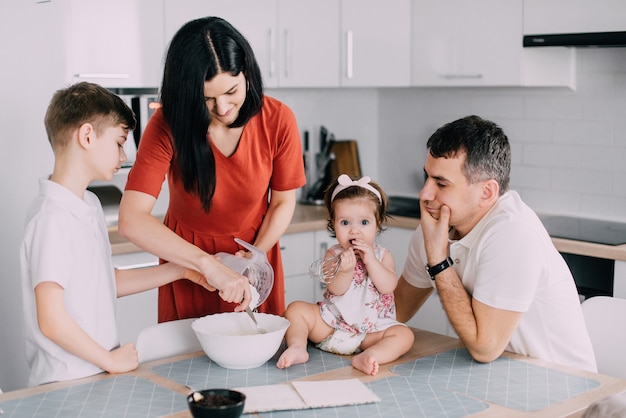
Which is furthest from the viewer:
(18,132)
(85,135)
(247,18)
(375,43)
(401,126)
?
(401,126)

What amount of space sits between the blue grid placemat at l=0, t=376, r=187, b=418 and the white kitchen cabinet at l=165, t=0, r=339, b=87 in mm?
2026

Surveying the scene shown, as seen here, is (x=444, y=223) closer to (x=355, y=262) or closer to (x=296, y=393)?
(x=355, y=262)

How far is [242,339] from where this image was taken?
187 cm

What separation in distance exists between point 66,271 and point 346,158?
2.72 metres

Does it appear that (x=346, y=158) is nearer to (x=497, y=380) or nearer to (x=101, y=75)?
(x=101, y=75)

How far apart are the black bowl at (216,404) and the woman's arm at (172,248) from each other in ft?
1.79

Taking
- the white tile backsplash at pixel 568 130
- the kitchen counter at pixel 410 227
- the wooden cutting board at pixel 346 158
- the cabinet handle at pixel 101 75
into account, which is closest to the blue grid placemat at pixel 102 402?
the kitchen counter at pixel 410 227

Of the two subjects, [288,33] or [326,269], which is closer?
[326,269]

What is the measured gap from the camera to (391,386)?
181cm

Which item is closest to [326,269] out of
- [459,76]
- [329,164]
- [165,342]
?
[165,342]

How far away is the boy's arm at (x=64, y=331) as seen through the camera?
1859 mm

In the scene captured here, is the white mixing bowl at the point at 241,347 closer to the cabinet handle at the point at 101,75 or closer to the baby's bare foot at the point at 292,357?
the baby's bare foot at the point at 292,357

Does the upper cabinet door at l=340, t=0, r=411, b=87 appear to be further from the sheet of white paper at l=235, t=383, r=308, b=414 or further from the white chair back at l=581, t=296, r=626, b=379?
the sheet of white paper at l=235, t=383, r=308, b=414

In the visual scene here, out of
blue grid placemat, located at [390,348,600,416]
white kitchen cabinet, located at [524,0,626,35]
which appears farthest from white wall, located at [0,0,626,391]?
blue grid placemat, located at [390,348,600,416]
